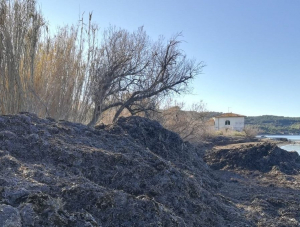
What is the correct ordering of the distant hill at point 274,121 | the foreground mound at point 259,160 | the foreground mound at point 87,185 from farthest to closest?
the distant hill at point 274,121, the foreground mound at point 259,160, the foreground mound at point 87,185

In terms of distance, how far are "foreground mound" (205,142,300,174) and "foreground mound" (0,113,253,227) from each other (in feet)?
14.5

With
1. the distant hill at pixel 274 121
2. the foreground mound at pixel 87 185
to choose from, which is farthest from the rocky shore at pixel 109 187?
the distant hill at pixel 274 121

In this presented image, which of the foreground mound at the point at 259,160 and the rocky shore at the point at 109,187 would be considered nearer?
the rocky shore at the point at 109,187

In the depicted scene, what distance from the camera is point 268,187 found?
21.6 feet

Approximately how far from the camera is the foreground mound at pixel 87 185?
220cm

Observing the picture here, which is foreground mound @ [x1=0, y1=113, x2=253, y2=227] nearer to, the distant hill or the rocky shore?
the rocky shore

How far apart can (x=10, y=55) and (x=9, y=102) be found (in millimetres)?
956

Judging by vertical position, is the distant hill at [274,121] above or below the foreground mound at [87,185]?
above

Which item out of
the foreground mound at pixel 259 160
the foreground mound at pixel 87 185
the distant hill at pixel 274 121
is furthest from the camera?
the distant hill at pixel 274 121

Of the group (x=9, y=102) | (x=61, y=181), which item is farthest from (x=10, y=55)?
(x=61, y=181)

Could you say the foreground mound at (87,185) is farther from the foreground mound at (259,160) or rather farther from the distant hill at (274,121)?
the distant hill at (274,121)

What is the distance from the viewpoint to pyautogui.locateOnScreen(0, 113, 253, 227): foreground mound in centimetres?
220

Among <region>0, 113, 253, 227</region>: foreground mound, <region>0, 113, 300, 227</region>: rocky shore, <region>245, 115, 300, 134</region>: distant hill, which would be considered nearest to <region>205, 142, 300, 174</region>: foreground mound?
<region>0, 113, 300, 227</region>: rocky shore

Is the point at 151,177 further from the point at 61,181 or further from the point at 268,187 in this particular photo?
the point at 268,187
